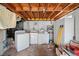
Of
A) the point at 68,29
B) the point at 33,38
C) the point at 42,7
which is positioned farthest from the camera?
the point at 33,38

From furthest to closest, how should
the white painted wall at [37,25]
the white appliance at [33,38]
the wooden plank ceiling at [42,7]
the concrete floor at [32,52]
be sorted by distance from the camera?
the white painted wall at [37,25], the white appliance at [33,38], the concrete floor at [32,52], the wooden plank ceiling at [42,7]

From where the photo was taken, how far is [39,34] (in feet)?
39.1

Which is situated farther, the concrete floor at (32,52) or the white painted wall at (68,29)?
the concrete floor at (32,52)

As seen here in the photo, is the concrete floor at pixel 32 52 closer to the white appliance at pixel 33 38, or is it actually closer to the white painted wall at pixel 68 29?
the white painted wall at pixel 68 29

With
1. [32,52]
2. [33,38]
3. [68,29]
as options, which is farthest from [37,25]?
[68,29]

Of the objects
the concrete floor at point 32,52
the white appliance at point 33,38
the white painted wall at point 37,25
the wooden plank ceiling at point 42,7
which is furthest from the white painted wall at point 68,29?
the white painted wall at point 37,25

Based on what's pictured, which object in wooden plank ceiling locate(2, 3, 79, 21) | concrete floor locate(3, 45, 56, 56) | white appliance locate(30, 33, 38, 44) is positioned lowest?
concrete floor locate(3, 45, 56, 56)

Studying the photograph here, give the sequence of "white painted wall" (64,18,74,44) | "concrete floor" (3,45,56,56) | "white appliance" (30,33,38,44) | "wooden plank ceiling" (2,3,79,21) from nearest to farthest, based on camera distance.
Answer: "wooden plank ceiling" (2,3,79,21) → "white painted wall" (64,18,74,44) → "concrete floor" (3,45,56,56) → "white appliance" (30,33,38,44)

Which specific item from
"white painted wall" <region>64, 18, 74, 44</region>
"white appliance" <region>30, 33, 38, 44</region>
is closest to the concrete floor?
"white painted wall" <region>64, 18, 74, 44</region>

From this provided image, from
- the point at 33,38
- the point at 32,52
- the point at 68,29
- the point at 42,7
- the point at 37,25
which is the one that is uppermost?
the point at 42,7

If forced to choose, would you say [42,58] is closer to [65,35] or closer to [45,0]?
[45,0]

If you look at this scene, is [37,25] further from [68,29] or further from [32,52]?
[68,29]

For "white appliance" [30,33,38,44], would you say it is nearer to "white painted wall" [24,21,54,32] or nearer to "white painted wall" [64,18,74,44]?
"white painted wall" [24,21,54,32]

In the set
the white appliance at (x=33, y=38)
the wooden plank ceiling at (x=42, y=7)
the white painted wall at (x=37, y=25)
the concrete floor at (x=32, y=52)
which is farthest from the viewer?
the white painted wall at (x=37, y=25)
